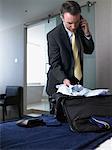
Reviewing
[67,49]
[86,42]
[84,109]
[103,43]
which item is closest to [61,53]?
[67,49]

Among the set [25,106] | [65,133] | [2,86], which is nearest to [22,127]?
[65,133]

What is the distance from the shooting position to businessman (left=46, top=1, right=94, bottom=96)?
3.69 feet

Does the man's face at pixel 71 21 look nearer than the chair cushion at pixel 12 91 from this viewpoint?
Yes

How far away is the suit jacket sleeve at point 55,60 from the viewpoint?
1.09 meters

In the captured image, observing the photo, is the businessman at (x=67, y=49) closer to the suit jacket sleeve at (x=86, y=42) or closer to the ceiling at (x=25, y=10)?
the suit jacket sleeve at (x=86, y=42)

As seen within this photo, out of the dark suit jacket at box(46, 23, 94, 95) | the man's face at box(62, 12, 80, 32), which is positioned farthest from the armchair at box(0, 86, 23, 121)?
the man's face at box(62, 12, 80, 32)

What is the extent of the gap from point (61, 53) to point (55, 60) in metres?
0.06

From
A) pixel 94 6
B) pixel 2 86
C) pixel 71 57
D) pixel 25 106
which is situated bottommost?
pixel 25 106

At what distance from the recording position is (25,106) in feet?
13.9

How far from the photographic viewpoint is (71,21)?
3.56ft

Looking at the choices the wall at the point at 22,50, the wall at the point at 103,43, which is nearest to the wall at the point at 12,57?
the wall at the point at 22,50

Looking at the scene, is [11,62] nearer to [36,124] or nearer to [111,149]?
[36,124]

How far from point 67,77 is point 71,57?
0.13 metres

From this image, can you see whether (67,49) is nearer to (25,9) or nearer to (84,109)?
(84,109)
